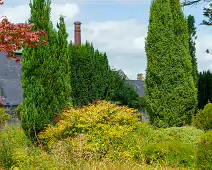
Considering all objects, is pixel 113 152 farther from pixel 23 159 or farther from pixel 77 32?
pixel 77 32

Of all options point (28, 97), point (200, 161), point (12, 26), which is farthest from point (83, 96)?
point (200, 161)

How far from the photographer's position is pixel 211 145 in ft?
19.6

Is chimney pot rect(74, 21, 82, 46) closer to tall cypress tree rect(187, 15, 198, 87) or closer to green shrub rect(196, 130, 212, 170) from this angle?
tall cypress tree rect(187, 15, 198, 87)

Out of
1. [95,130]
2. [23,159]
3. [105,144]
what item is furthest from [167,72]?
[23,159]

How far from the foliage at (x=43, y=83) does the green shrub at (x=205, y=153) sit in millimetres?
5008

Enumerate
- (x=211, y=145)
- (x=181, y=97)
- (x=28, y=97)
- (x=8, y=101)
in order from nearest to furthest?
(x=211, y=145) → (x=28, y=97) → (x=181, y=97) → (x=8, y=101)

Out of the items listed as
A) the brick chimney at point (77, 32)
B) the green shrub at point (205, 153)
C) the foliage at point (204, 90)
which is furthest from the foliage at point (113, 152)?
the brick chimney at point (77, 32)

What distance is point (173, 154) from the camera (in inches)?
294

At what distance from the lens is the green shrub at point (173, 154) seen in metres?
7.41

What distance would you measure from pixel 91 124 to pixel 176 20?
4973 mm

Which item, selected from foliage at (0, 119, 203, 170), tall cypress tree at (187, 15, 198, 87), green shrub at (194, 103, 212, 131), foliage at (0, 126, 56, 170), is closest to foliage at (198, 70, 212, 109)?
tall cypress tree at (187, 15, 198, 87)

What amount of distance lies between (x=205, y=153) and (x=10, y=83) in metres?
12.7

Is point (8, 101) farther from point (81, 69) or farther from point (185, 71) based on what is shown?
point (185, 71)

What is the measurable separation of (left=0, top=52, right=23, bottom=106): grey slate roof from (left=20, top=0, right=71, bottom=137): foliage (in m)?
5.77
